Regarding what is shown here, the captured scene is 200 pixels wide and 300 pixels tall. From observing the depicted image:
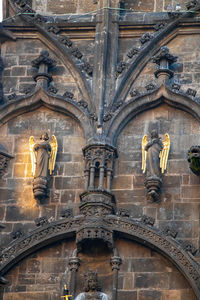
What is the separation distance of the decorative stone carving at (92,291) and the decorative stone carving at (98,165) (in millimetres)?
1875

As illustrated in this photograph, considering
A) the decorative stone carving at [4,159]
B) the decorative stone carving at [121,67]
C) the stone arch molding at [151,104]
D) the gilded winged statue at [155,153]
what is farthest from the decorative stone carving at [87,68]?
the decorative stone carving at [4,159]

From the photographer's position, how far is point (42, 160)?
27766mm

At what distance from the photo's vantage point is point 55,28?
29562mm

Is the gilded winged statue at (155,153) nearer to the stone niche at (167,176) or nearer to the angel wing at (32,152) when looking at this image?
the stone niche at (167,176)

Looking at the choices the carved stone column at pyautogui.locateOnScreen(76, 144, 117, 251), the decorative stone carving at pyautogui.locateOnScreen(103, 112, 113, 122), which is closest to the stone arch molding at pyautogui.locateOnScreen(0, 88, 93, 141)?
the decorative stone carving at pyautogui.locateOnScreen(103, 112, 113, 122)

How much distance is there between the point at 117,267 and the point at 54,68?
4.83 metres

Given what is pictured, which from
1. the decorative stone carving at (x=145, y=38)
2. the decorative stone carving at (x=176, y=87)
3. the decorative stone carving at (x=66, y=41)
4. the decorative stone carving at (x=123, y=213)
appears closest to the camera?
the decorative stone carving at (x=123, y=213)

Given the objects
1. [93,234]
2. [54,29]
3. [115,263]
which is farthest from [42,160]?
[54,29]

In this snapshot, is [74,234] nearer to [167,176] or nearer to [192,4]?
[167,176]

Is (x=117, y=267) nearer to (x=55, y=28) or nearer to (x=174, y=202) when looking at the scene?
(x=174, y=202)

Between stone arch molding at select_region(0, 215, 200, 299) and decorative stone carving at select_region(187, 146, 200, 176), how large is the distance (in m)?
1.38

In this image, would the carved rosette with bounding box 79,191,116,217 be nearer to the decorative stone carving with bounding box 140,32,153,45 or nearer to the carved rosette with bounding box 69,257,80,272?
the carved rosette with bounding box 69,257,80,272

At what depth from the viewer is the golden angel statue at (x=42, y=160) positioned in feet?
90.3

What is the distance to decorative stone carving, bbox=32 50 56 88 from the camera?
28.9 meters
